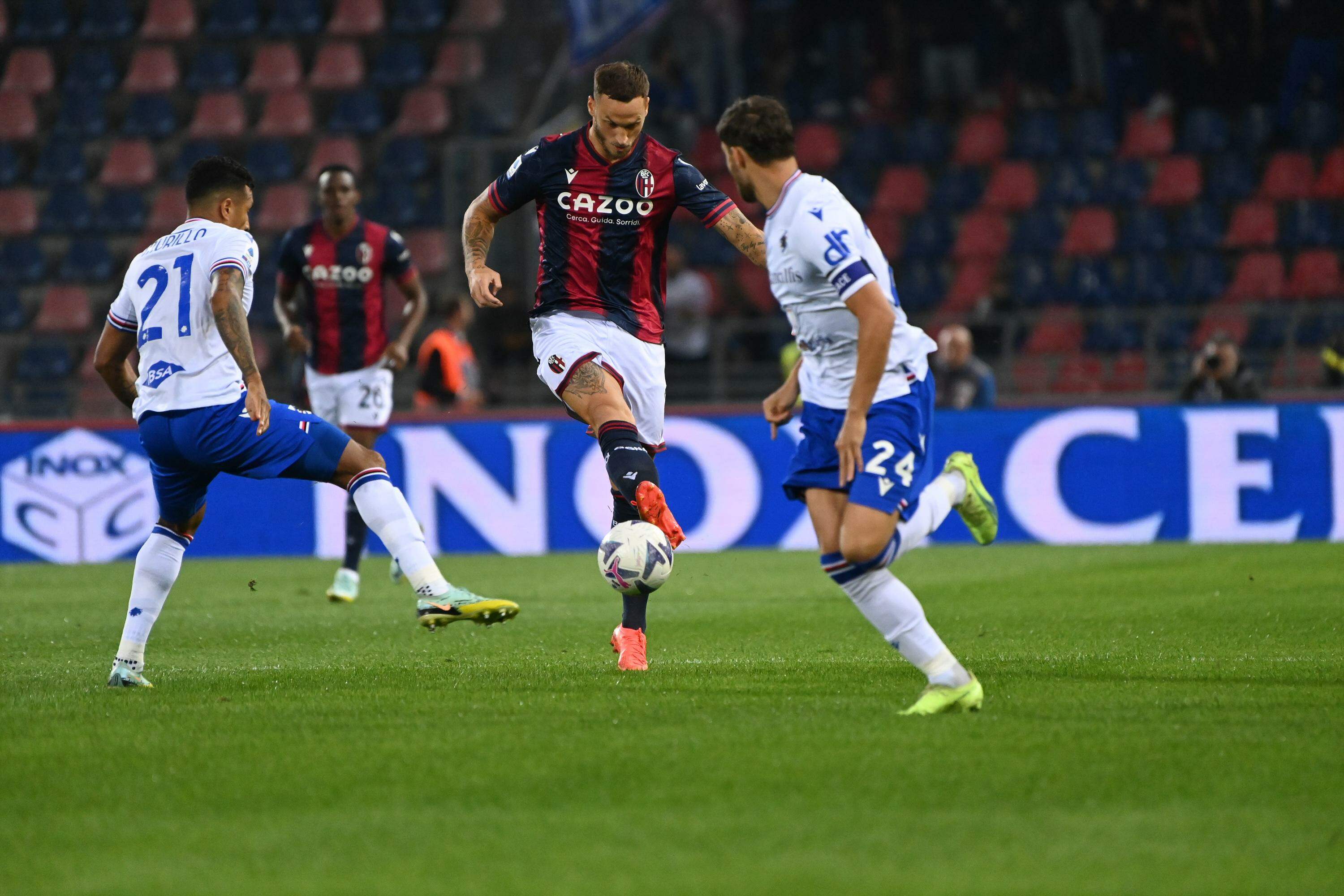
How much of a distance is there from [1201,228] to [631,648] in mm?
13197

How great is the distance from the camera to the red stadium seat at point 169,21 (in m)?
21.1

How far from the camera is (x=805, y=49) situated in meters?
20.6

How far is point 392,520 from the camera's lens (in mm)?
6199

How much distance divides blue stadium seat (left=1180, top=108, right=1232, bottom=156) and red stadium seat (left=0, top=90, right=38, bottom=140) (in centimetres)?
1370

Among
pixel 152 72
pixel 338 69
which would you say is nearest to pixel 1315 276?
pixel 338 69

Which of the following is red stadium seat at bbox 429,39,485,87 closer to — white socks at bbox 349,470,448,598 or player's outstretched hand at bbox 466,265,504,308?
player's outstretched hand at bbox 466,265,504,308

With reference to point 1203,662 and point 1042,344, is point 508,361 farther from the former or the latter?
point 1203,662

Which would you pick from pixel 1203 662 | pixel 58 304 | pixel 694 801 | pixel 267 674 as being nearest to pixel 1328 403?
pixel 1203 662

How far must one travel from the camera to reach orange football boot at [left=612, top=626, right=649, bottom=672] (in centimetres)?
640

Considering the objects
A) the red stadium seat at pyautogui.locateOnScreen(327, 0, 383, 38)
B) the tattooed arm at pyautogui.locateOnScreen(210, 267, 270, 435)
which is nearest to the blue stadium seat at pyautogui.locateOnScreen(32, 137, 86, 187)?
the red stadium seat at pyautogui.locateOnScreen(327, 0, 383, 38)

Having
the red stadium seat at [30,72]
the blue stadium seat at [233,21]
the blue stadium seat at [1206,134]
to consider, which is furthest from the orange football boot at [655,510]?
the red stadium seat at [30,72]

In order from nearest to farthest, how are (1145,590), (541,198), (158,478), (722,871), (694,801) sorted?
(722,871) < (694,801) < (158,478) < (541,198) < (1145,590)

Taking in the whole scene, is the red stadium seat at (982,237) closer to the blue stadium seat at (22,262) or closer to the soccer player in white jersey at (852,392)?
the blue stadium seat at (22,262)

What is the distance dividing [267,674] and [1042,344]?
39.2ft
